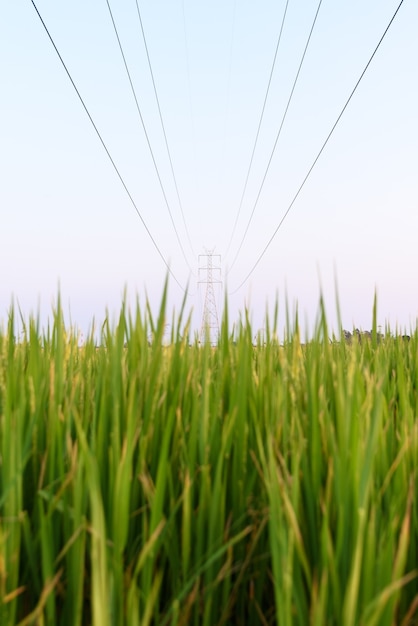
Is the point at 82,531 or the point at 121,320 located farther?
the point at 121,320

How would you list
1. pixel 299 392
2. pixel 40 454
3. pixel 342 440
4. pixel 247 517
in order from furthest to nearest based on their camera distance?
pixel 299 392
pixel 40 454
pixel 247 517
pixel 342 440

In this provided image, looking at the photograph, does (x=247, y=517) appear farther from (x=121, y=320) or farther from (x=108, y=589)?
(x=121, y=320)

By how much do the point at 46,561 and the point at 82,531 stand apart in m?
0.07

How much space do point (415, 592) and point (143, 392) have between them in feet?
1.96

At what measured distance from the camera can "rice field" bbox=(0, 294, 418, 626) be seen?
0.81 metres

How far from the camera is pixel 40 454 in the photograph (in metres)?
1.20

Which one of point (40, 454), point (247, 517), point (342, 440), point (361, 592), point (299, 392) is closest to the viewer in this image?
point (361, 592)

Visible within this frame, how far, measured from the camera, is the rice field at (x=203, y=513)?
81 centimetres

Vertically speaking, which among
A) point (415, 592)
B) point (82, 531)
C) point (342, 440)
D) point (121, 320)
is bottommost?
point (415, 592)

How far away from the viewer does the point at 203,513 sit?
96 centimetres

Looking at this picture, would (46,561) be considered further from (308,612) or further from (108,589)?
(308,612)

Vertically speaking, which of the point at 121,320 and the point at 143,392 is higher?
the point at 121,320

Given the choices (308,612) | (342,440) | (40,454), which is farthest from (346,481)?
(40,454)

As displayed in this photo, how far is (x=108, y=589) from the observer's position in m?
0.81
